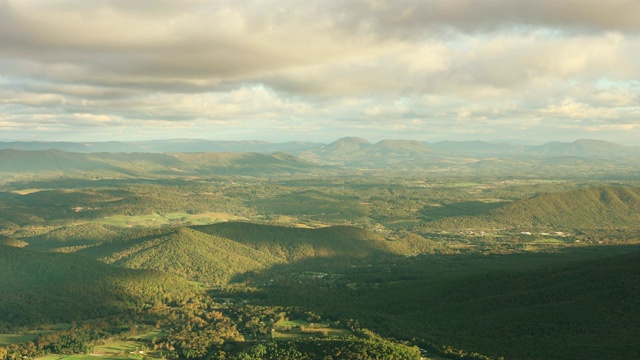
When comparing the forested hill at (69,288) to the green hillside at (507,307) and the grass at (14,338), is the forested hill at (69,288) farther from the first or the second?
the green hillside at (507,307)

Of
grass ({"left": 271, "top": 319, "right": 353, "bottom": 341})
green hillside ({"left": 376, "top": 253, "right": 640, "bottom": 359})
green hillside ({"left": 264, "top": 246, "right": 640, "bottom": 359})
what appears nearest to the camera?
green hillside ({"left": 376, "top": 253, "right": 640, "bottom": 359})

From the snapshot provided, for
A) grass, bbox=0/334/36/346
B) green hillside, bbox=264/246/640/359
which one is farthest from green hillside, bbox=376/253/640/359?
grass, bbox=0/334/36/346

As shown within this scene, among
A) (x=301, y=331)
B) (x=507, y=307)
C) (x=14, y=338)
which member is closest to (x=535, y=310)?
(x=507, y=307)

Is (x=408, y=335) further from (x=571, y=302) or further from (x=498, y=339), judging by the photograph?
(x=571, y=302)

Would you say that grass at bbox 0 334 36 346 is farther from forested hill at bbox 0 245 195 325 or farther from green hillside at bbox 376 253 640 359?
green hillside at bbox 376 253 640 359

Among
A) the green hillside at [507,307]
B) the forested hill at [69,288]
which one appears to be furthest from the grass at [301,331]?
the forested hill at [69,288]

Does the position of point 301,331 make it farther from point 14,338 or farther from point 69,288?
point 69,288

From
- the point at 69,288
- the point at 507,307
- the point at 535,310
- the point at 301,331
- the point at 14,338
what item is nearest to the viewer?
the point at 535,310

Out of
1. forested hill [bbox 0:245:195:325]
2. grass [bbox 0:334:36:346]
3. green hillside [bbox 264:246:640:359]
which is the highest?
green hillside [bbox 264:246:640:359]
